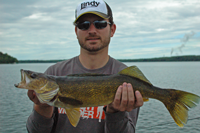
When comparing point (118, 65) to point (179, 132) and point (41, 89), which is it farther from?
point (179, 132)

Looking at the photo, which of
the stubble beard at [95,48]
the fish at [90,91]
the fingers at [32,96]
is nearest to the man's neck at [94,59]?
the stubble beard at [95,48]

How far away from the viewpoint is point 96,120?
11.1ft

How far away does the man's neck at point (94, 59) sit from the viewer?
3650mm

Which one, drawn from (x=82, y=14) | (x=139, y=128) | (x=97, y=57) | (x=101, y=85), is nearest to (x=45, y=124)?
(x=101, y=85)

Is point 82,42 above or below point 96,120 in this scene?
Result: above

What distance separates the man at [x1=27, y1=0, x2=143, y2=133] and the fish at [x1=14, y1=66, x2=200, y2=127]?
0.57 feet

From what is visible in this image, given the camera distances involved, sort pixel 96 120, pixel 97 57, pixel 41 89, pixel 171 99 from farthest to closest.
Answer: pixel 97 57 → pixel 96 120 → pixel 171 99 → pixel 41 89

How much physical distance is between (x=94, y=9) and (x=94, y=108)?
76.7 inches

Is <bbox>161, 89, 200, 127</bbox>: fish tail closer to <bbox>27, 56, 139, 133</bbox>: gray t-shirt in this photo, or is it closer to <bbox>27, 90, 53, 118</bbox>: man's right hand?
<bbox>27, 56, 139, 133</bbox>: gray t-shirt

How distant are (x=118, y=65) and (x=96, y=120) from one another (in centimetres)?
118

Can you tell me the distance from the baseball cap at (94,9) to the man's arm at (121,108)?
153cm

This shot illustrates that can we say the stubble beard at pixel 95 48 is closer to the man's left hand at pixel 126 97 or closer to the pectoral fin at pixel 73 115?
the man's left hand at pixel 126 97

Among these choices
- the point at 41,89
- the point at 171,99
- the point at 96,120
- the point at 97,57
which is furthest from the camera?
the point at 97,57

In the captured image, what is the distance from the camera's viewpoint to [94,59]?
12.0ft
